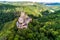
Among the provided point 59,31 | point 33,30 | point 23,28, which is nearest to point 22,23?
point 23,28

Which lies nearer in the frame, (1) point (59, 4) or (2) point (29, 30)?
(2) point (29, 30)

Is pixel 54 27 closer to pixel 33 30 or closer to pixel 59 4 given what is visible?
pixel 33 30

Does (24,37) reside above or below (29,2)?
above

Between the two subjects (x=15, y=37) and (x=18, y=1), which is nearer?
(x=15, y=37)

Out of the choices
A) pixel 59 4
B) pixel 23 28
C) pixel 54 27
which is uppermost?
pixel 23 28

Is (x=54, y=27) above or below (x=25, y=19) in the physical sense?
below

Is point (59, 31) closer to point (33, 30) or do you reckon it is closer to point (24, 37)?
point (33, 30)

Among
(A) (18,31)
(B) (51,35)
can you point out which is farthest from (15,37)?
(B) (51,35)

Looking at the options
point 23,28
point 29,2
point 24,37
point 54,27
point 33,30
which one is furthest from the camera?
point 29,2

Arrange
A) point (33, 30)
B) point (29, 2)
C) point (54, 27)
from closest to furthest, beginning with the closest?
point (33, 30) → point (54, 27) → point (29, 2)

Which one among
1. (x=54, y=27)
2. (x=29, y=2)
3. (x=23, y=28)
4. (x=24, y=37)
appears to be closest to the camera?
(x=24, y=37)
